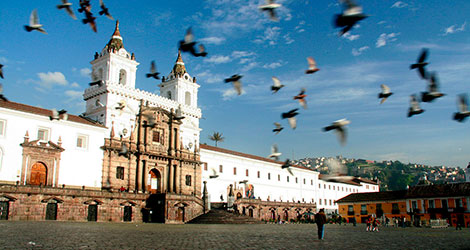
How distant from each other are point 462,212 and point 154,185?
38.4m

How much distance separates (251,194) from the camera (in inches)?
2363

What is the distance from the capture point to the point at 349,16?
7176 mm

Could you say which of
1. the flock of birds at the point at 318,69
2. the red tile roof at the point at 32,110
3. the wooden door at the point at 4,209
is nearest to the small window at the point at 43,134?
the red tile roof at the point at 32,110

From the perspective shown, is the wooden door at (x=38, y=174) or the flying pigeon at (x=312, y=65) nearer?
the flying pigeon at (x=312, y=65)

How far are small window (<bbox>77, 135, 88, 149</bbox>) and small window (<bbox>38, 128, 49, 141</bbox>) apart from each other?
305 centimetres

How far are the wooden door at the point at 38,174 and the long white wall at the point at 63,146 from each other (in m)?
1.21

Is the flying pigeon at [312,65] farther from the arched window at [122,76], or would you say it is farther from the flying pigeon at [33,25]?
the arched window at [122,76]

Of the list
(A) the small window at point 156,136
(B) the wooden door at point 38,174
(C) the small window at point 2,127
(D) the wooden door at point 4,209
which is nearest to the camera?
(D) the wooden door at point 4,209

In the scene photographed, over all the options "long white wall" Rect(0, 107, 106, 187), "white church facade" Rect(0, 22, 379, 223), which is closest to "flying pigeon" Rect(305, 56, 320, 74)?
"white church facade" Rect(0, 22, 379, 223)

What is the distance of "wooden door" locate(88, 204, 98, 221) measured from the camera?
3456 cm

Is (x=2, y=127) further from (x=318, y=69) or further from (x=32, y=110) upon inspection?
(x=318, y=69)

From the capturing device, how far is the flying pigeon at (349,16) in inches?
283

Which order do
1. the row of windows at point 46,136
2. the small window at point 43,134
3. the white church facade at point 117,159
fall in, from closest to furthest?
1. the white church facade at point 117,159
2. the row of windows at point 46,136
3. the small window at point 43,134

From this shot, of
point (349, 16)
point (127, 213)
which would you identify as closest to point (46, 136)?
point (127, 213)
